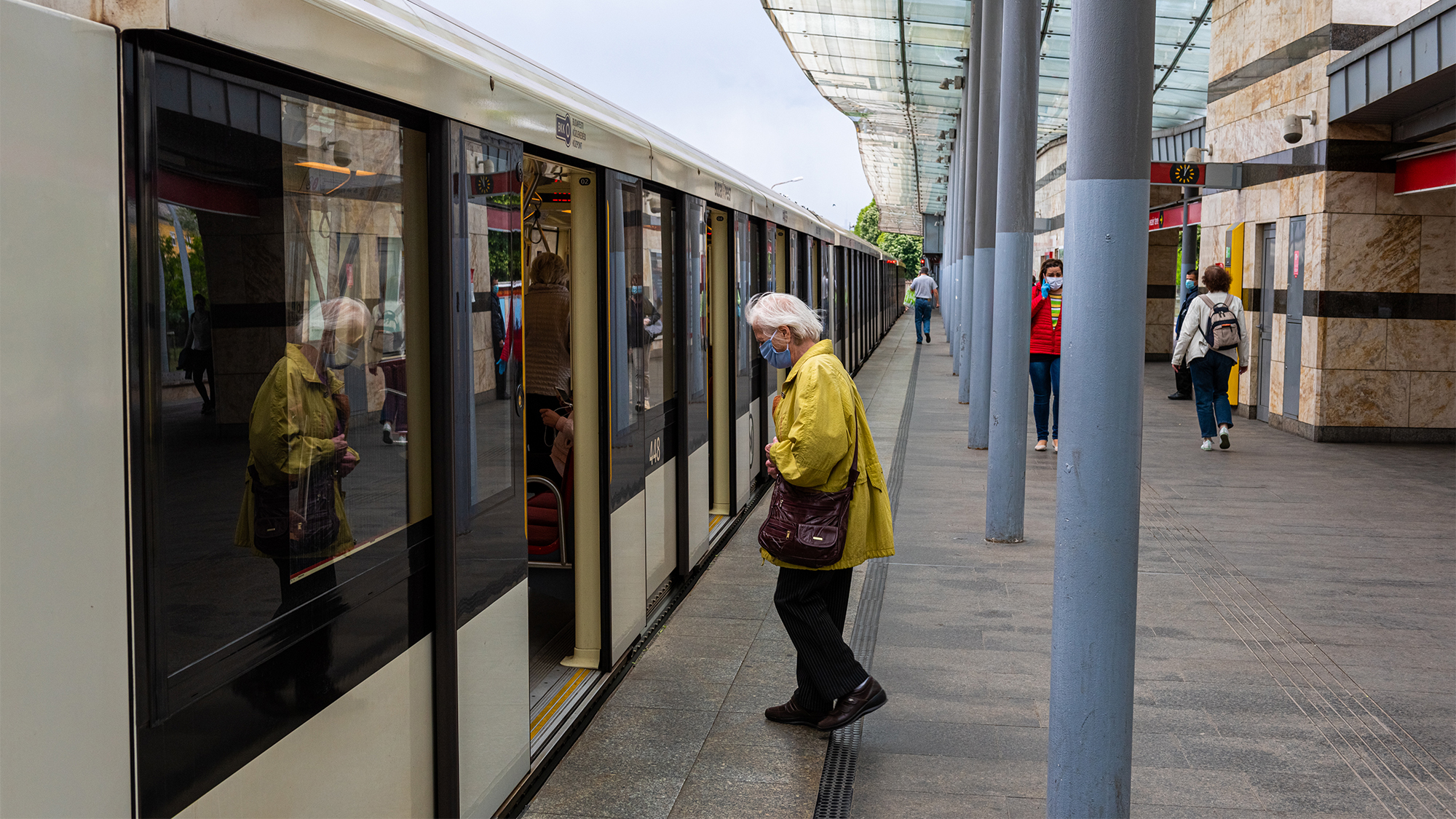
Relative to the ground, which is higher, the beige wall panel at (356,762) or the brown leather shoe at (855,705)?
the beige wall panel at (356,762)

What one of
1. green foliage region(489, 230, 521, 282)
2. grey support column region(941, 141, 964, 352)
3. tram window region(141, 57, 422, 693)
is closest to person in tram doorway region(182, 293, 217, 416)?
tram window region(141, 57, 422, 693)

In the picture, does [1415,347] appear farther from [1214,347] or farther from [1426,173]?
[1214,347]

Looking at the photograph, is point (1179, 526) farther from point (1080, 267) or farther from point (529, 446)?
point (1080, 267)

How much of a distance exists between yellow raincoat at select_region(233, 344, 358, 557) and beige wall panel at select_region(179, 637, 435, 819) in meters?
0.39

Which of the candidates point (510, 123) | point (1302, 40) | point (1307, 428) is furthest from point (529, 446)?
point (1302, 40)

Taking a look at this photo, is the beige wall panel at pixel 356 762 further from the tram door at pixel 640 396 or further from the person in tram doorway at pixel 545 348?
the person in tram doorway at pixel 545 348

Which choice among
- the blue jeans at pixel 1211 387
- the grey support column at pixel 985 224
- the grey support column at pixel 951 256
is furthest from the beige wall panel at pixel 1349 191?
the grey support column at pixel 951 256

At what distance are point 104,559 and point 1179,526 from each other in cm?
802

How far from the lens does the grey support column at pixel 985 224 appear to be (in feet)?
41.6

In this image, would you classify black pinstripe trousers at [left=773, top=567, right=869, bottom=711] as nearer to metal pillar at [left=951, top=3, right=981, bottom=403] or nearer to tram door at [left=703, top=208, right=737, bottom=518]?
tram door at [left=703, top=208, right=737, bottom=518]

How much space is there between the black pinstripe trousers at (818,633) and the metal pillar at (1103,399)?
3.89 feet

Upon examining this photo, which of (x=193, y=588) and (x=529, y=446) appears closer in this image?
(x=193, y=588)

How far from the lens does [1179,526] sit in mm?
8758

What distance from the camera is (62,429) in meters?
1.88
